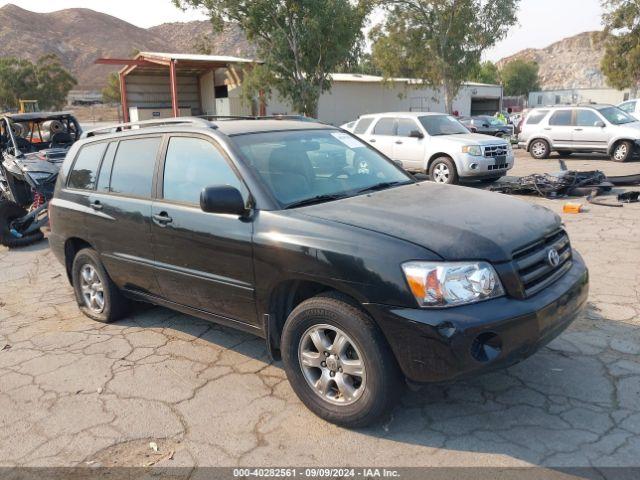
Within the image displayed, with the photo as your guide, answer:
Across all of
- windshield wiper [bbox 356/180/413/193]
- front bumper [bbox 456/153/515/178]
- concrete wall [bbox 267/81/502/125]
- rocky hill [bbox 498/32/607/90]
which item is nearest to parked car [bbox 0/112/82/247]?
windshield wiper [bbox 356/180/413/193]

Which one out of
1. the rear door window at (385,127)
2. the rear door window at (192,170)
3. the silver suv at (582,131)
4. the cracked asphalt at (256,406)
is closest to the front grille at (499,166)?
the rear door window at (385,127)

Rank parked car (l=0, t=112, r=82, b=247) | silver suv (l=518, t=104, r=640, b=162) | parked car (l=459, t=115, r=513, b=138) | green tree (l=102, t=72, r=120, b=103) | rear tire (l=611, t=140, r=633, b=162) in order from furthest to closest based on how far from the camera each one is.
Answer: green tree (l=102, t=72, r=120, b=103) < parked car (l=459, t=115, r=513, b=138) < silver suv (l=518, t=104, r=640, b=162) < rear tire (l=611, t=140, r=633, b=162) < parked car (l=0, t=112, r=82, b=247)

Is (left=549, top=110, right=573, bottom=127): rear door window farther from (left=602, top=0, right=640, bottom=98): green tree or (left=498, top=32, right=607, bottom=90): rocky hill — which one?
(left=498, top=32, right=607, bottom=90): rocky hill

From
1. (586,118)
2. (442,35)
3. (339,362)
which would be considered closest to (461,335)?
(339,362)

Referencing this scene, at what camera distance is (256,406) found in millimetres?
3545

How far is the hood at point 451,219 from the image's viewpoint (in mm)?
2982

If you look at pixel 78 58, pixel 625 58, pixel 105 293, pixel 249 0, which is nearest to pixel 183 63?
pixel 249 0

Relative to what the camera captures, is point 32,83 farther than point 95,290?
Yes

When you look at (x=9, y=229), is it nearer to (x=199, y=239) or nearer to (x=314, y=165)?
(x=199, y=239)

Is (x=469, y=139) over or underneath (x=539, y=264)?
over

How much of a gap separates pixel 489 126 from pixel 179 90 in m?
16.3

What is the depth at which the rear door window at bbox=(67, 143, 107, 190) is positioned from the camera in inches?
195

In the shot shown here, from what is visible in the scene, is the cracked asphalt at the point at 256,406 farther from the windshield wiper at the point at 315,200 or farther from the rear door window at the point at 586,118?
the rear door window at the point at 586,118

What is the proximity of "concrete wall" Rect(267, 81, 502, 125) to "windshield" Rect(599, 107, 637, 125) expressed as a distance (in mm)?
15320
